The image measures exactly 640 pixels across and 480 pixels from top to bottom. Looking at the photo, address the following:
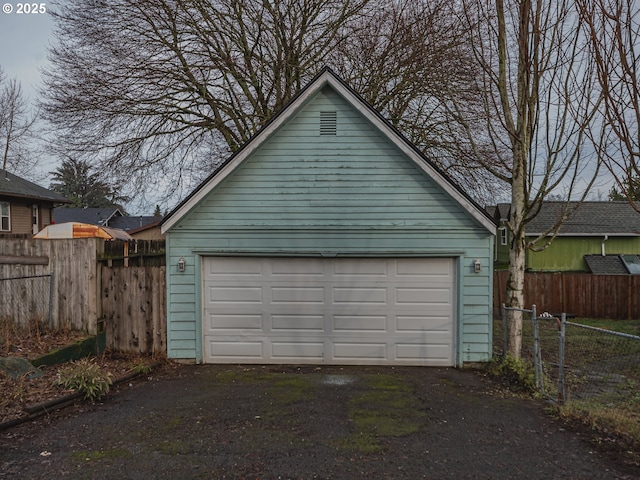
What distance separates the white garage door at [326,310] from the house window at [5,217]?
751 inches

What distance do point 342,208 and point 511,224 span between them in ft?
10.7

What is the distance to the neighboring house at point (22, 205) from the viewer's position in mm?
22422

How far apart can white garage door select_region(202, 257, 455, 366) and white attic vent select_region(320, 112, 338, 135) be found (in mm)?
2530

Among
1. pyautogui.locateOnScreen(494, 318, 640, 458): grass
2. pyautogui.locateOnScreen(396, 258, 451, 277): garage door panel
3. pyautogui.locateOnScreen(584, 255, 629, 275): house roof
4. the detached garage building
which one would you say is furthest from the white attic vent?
pyautogui.locateOnScreen(584, 255, 629, 275): house roof

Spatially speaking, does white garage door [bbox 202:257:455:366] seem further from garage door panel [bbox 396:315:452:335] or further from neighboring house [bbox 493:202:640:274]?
neighboring house [bbox 493:202:640:274]

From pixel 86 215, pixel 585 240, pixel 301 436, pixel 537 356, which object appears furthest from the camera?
pixel 86 215

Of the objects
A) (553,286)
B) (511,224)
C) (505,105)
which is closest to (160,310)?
(511,224)

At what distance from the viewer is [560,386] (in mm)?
6496

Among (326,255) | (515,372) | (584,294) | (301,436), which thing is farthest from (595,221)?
(301,436)

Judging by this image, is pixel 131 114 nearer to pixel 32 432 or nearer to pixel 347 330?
pixel 347 330

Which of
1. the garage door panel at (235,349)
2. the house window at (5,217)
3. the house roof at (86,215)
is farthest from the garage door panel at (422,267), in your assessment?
the house roof at (86,215)

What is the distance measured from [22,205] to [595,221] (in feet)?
101

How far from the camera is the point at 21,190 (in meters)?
23.2

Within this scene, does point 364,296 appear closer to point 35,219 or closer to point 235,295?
point 235,295
